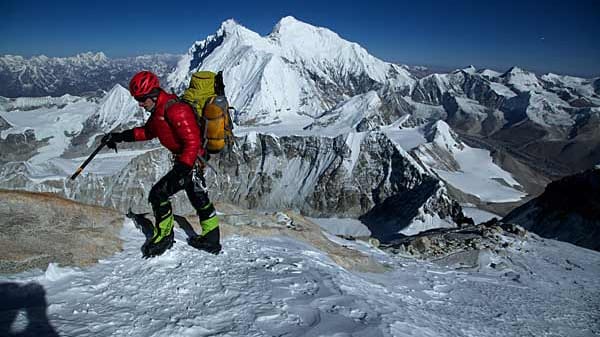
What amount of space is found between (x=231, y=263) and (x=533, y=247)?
2320cm

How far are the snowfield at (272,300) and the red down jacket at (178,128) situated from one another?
294 centimetres

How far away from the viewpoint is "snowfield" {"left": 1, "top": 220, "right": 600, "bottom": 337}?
24.1ft

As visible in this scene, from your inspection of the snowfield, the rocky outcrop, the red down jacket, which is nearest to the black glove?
the red down jacket

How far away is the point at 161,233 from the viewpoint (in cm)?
1070

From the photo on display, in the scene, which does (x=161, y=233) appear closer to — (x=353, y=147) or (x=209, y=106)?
(x=209, y=106)

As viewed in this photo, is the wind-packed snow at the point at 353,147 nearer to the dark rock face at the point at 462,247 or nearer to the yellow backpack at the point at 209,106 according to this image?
the dark rock face at the point at 462,247

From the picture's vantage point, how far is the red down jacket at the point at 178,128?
30.6 ft

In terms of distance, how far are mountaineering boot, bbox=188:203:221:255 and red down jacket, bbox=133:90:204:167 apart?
196 cm

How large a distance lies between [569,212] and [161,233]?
75.0 m

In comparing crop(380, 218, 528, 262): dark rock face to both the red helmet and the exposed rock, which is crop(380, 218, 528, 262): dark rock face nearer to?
the exposed rock

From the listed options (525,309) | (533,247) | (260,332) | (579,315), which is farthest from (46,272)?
(533,247)

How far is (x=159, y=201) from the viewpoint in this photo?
410 inches

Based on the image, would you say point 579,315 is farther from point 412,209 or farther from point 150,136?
point 412,209

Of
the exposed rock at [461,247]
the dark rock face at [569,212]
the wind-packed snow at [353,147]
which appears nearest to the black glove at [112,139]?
the exposed rock at [461,247]
